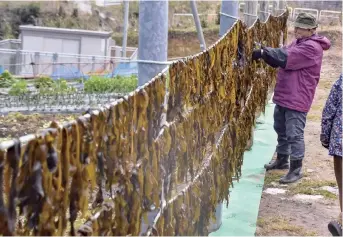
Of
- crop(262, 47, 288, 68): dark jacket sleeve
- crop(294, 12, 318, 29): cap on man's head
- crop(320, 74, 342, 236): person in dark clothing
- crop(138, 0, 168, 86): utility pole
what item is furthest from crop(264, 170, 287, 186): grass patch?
crop(138, 0, 168, 86): utility pole

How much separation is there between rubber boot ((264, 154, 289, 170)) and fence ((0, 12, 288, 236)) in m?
2.10

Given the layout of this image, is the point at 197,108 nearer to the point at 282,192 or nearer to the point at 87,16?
the point at 282,192

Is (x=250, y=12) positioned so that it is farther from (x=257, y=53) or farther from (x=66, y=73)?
(x=66, y=73)

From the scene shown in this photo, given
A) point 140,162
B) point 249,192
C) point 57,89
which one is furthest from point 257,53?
point 57,89

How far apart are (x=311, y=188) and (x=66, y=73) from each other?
1680cm

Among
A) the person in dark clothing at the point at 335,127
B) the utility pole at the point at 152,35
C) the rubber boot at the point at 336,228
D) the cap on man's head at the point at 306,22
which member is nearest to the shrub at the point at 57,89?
the cap on man's head at the point at 306,22

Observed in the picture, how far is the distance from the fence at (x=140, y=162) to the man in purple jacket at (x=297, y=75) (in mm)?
1131

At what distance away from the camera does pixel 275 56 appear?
615cm

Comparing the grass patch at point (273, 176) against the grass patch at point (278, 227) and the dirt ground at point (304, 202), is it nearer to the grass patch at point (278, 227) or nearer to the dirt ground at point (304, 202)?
the dirt ground at point (304, 202)

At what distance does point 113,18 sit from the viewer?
40.8 m

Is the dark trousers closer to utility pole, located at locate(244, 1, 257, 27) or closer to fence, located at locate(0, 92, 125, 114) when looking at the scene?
utility pole, located at locate(244, 1, 257, 27)

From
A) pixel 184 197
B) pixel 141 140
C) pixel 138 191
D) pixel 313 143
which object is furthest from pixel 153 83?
pixel 313 143

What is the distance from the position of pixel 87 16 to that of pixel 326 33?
19622mm

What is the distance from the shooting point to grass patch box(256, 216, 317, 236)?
5383 mm
